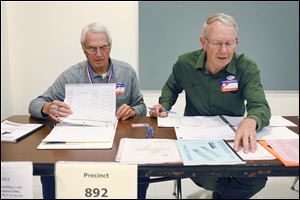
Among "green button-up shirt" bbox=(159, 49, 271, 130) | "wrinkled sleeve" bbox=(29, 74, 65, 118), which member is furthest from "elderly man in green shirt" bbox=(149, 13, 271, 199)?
"wrinkled sleeve" bbox=(29, 74, 65, 118)

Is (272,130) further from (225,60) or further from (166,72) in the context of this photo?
(166,72)

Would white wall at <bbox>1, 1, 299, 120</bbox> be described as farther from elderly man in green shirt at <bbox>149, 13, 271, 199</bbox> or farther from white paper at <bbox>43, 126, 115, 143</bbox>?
white paper at <bbox>43, 126, 115, 143</bbox>

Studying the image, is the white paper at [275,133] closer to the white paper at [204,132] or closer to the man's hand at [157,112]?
the white paper at [204,132]

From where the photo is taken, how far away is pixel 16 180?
91cm

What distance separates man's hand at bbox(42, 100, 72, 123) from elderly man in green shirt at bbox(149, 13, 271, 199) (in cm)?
43

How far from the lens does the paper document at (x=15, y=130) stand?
1.15 meters

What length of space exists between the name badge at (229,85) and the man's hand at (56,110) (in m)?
0.85

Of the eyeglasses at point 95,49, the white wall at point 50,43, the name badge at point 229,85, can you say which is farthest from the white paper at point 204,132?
the white wall at point 50,43

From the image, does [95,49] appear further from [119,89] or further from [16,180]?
[16,180]

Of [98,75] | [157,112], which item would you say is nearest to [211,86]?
[157,112]

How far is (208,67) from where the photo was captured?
173cm

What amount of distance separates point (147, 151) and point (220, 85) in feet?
2.69

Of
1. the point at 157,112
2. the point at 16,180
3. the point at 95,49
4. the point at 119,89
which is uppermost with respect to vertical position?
the point at 95,49

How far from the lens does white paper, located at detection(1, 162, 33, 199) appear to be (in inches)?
35.7
